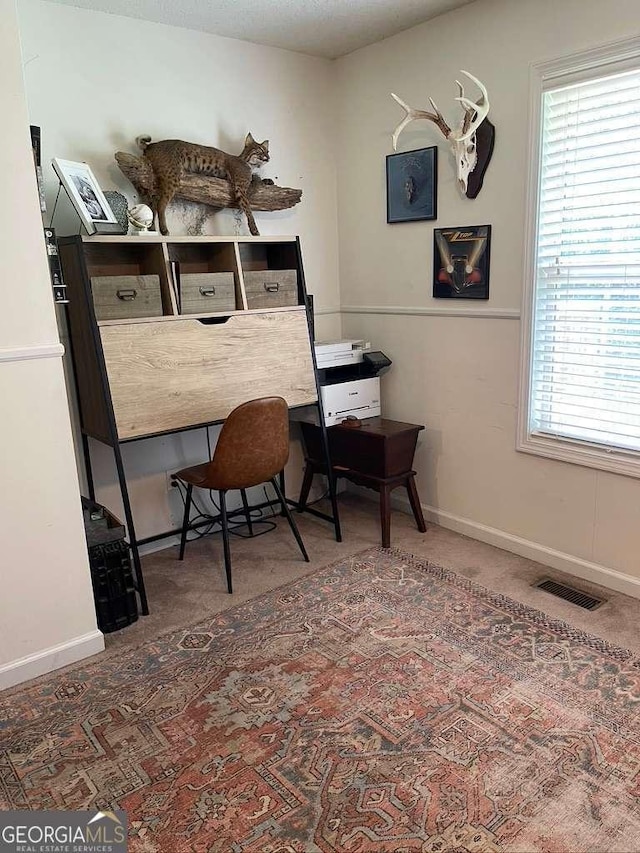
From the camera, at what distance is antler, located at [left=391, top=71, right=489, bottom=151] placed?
2.91 metres

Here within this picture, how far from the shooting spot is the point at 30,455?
2336 mm

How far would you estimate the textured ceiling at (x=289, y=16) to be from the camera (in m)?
2.92

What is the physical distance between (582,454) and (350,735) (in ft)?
5.41

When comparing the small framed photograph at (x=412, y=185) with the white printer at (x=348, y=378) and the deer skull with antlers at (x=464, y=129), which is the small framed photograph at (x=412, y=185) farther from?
the white printer at (x=348, y=378)

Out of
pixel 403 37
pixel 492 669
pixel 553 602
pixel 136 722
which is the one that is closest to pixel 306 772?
pixel 136 722

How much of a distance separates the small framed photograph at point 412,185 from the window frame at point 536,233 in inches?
22.8

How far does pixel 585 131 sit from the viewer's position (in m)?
2.72

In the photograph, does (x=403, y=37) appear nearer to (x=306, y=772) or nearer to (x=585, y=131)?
(x=585, y=131)

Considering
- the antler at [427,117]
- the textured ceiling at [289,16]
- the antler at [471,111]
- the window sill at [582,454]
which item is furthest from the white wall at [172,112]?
the window sill at [582,454]

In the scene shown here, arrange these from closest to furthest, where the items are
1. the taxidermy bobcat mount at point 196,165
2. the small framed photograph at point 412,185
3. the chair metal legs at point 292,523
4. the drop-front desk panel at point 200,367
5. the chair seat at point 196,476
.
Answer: the drop-front desk panel at point 200,367 → the chair seat at point 196,476 → the taxidermy bobcat mount at point 196,165 → the chair metal legs at point 292,523 → the small framed photograph at point 412,185

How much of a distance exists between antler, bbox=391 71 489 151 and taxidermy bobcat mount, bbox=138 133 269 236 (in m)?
0.77

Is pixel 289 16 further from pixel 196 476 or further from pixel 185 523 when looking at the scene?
pixel 185 523

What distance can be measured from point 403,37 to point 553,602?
292 centimetres

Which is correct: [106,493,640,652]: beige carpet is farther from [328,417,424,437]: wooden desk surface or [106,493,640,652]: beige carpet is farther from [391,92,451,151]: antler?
[391,92,451,151]: antler
